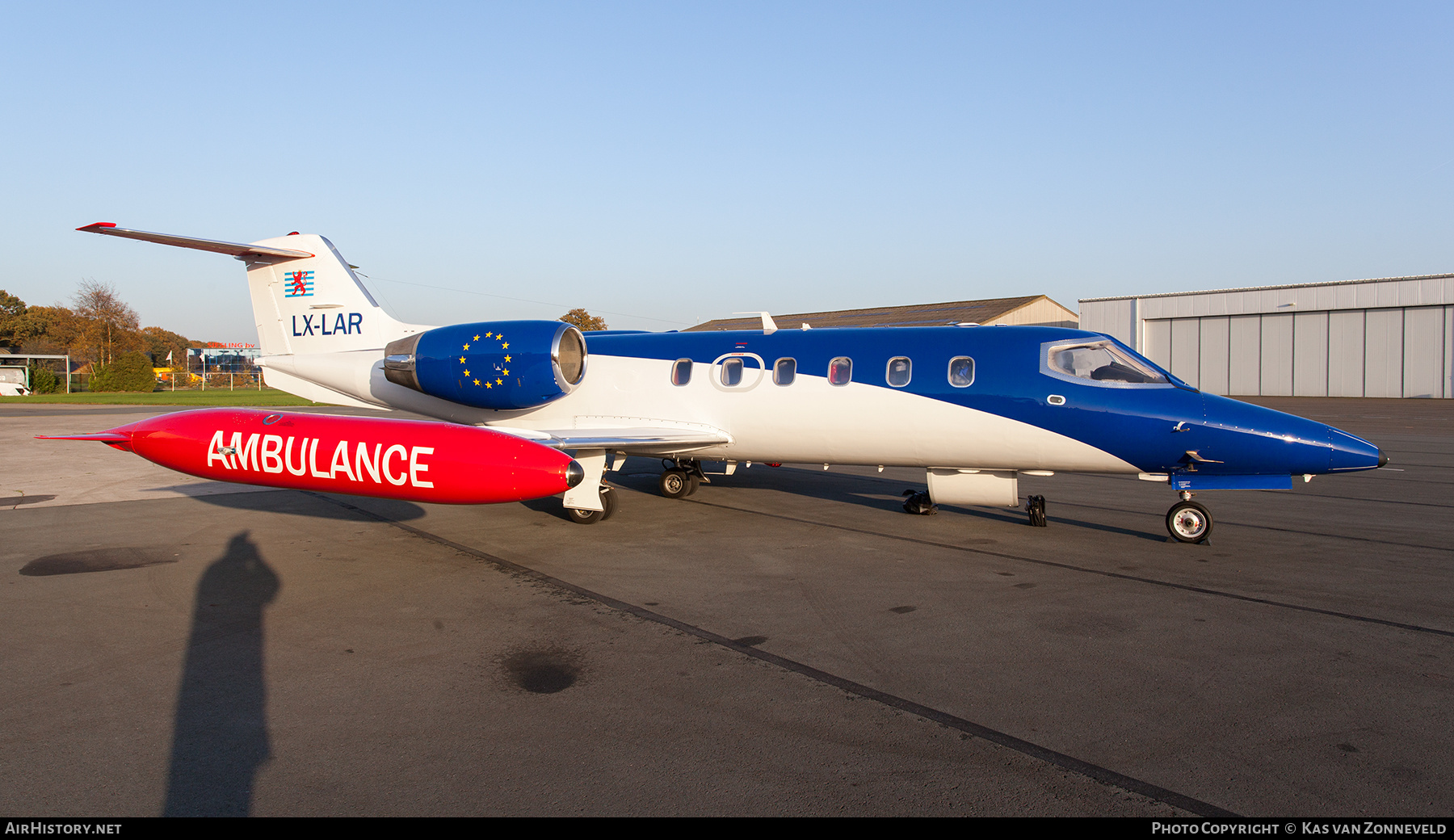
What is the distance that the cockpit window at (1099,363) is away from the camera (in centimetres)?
951

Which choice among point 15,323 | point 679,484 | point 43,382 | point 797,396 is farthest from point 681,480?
point 15,323

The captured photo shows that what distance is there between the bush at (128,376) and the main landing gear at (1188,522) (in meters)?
65.9

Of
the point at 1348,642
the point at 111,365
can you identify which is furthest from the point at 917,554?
the point at 111,365

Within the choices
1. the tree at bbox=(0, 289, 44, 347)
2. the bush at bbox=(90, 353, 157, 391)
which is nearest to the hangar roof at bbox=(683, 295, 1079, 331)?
the bush at bbox=(90, 353, 157, 391)

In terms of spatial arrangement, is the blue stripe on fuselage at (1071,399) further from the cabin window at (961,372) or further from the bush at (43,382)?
the bush at (43,382)

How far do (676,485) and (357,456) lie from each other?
600cm

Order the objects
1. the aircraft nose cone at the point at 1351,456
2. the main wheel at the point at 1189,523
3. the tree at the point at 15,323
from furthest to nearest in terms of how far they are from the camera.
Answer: the tree at the point at 15,323 < the main wheel at the point at 1189,523 < the aircraft nose cone at the point at 1351,456

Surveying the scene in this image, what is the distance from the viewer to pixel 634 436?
35.1ft

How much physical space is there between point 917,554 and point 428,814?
6.13m

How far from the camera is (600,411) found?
12164 mm

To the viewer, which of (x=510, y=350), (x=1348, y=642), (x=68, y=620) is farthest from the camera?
(x=510, y=350)

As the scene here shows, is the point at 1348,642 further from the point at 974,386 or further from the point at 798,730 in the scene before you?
the point at 974,386

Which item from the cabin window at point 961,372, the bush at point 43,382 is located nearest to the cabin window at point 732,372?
the cabin window at point 961,372

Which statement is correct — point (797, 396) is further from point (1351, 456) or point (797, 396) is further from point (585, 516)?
point (1351, 456)
